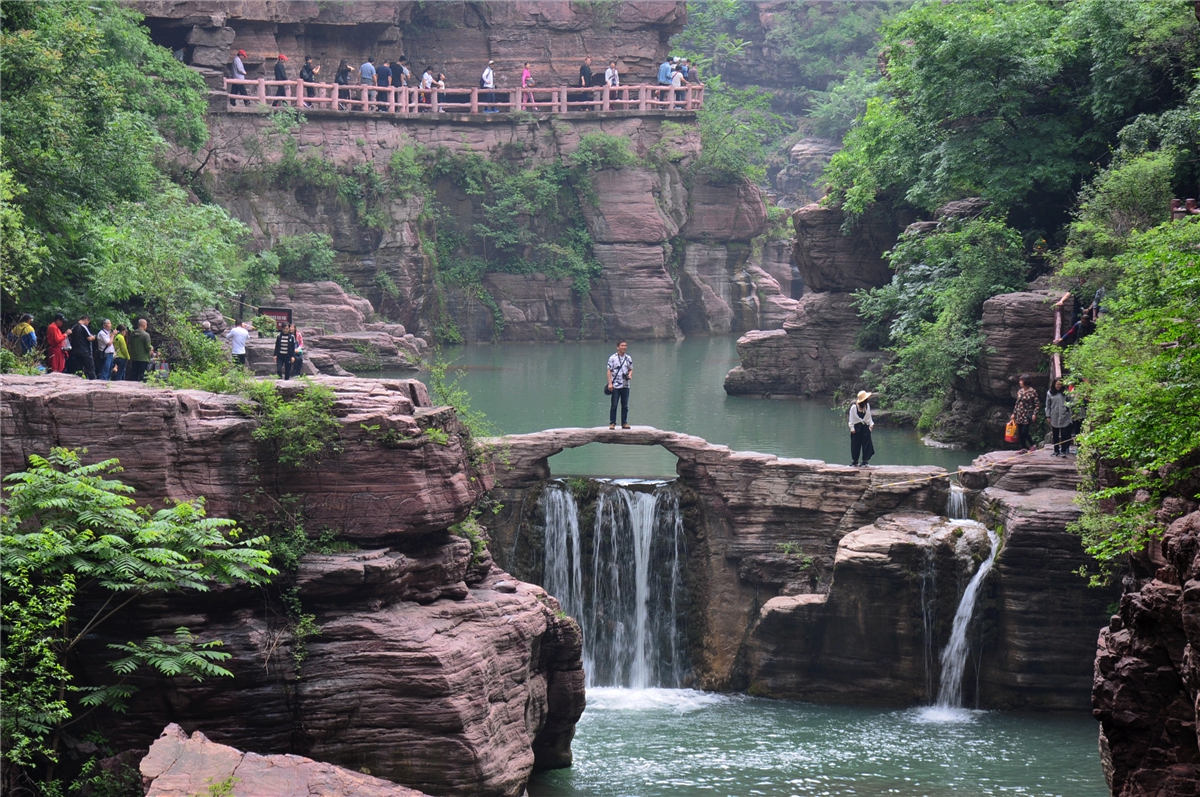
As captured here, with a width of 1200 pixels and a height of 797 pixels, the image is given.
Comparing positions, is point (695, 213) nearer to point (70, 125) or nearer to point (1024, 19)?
point (1024, 19)

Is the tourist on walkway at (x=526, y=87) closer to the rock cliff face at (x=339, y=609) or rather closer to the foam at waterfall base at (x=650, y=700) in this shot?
the foam at waterfall base at (x=650, y=700)

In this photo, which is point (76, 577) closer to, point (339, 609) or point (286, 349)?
point (339, 609)

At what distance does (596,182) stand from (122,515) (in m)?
34.7

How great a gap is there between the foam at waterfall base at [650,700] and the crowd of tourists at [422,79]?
1097 inches

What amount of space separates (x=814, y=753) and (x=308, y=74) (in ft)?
108

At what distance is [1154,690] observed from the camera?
10.1 m

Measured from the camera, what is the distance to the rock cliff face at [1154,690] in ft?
31.9

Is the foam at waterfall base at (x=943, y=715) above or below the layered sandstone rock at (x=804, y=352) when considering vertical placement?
below

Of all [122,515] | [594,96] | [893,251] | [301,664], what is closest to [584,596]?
[301,664]

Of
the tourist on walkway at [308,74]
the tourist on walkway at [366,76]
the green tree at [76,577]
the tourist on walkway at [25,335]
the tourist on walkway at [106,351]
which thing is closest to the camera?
the green tree at [76,577]

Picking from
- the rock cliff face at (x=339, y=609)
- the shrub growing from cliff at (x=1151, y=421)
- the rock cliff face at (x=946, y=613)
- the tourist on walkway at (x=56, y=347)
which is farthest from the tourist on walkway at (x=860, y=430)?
the tourist on walkway at (x=56, y=347)

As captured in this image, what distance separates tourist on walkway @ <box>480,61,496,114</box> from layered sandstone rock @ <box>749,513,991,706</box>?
30823mm

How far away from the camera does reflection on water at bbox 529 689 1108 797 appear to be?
14969 millimetres

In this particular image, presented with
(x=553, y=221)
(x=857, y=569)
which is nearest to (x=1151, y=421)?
(x=857, y=569)
